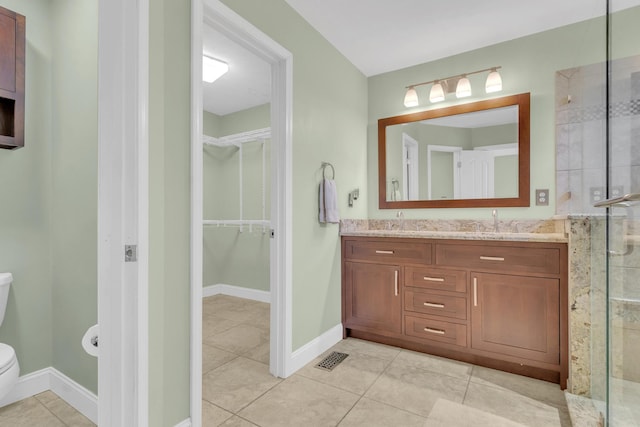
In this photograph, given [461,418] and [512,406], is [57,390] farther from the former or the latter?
[512,406]

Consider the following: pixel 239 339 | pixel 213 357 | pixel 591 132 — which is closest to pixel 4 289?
pixel 213 357

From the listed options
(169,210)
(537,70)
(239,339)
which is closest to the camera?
(169,210)

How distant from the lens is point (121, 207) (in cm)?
120

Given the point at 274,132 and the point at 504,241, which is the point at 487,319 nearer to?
the point at 504,241

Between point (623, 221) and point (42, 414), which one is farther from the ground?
point (623, 221)

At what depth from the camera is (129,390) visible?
121cm

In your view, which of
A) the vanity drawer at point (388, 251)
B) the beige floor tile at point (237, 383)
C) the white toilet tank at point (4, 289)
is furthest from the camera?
the vanity drawer at point (388, 251)

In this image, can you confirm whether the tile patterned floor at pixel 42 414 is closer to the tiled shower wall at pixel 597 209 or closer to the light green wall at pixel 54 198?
the light green wall at pixel 54 198

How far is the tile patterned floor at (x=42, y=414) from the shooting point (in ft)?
5.14

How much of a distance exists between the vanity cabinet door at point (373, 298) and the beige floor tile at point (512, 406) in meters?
0.70

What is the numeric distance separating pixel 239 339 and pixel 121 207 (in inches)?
73.1

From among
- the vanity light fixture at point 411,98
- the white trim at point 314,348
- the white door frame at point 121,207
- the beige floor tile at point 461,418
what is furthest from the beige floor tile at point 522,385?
the vanity light fixture at point 411,98

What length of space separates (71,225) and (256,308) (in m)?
2.25

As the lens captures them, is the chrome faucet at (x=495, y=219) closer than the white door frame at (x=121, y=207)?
No
